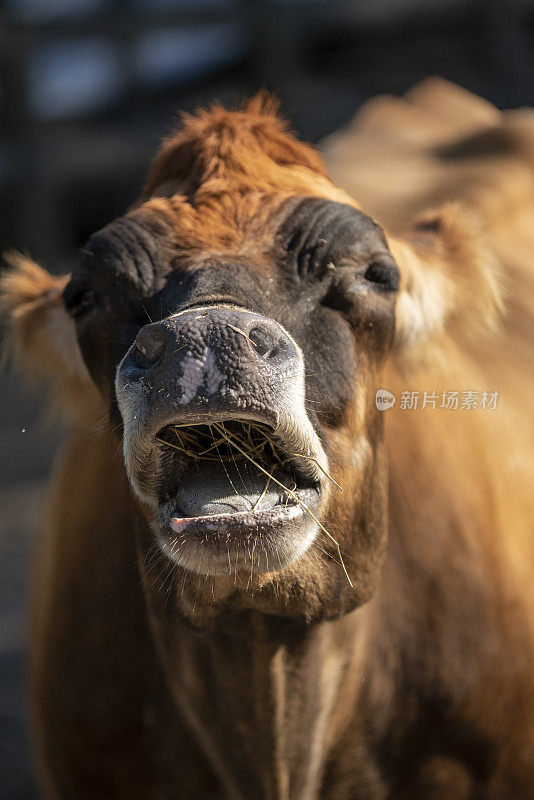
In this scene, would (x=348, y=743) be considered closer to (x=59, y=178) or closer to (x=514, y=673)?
(x=514, y=673)

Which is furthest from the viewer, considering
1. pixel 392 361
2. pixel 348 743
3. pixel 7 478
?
pixel 7 478

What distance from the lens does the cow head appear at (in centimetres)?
169

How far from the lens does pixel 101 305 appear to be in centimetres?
209

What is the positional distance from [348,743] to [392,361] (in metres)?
0.94

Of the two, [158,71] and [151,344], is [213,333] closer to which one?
[151,344]

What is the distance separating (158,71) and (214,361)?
939 cm

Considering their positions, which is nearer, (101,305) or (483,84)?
(101,305)

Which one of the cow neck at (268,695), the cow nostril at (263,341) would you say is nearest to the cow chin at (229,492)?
the cow nostril at (263,341)

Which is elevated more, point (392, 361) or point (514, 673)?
point (392, 361)

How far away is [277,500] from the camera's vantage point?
5.84ft

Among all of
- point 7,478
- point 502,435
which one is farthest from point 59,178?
point 502,435

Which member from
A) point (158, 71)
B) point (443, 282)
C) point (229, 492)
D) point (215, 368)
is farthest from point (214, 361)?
point (158, 71)

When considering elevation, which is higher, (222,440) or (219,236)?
(219,236)

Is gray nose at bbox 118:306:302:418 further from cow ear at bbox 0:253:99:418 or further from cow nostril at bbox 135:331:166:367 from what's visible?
cow ear at bbox 0:253:99:418
